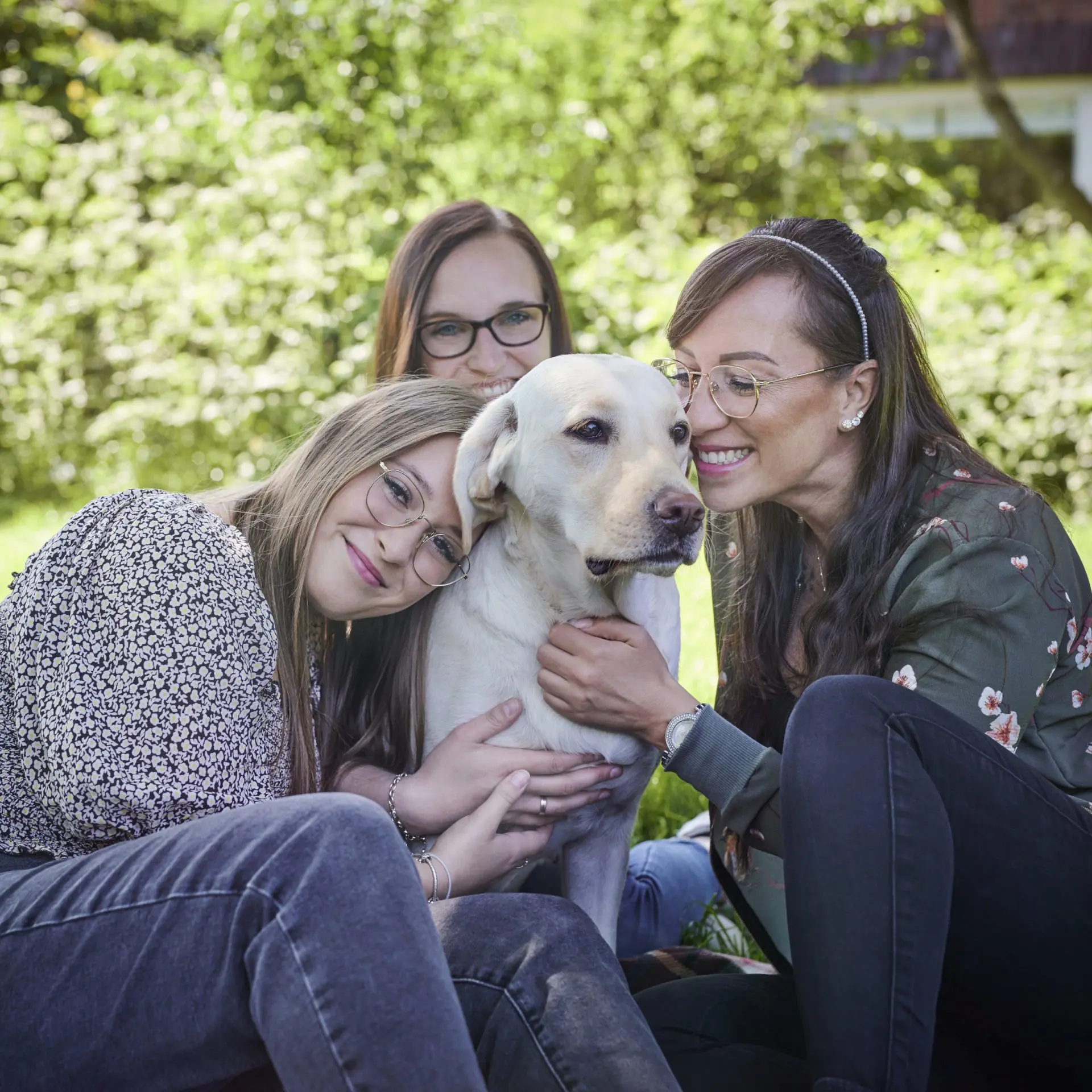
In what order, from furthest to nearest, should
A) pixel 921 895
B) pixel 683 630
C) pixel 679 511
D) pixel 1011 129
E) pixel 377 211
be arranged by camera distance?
pixel 1011 129
pixel 377 211
pixel 683 630
pixel 679 511
pixel 921 895

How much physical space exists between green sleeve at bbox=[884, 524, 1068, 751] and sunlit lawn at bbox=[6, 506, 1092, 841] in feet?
5.07

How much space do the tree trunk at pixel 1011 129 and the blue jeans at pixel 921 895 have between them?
600cm

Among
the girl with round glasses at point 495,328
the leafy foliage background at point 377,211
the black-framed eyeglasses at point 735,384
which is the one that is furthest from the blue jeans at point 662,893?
the leafy foliage background at point 377,211

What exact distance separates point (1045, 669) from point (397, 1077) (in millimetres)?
1246

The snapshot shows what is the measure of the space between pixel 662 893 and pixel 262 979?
1.68 m

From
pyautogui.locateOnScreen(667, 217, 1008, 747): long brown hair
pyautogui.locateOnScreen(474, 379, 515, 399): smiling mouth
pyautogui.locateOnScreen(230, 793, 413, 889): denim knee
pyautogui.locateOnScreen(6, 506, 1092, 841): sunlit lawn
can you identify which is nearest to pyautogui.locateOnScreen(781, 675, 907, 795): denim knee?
pyautogui.locateOnScreen(667, 217, 1008, 747): long brown hair

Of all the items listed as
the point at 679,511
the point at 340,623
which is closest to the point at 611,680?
the point at 679,511

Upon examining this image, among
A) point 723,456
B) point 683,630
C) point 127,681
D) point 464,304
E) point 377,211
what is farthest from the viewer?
point 377,211

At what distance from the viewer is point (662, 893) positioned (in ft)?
9.84

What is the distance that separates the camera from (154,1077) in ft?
5.07

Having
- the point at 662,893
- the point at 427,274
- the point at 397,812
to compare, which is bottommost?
the point at 662,893

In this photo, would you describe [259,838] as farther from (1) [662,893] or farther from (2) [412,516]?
(1) [662,893]

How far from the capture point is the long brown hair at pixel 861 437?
2.24 meters

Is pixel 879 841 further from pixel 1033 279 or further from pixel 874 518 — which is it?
pixel 1033 279
